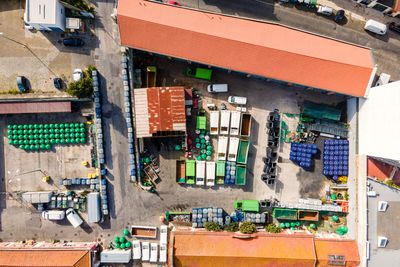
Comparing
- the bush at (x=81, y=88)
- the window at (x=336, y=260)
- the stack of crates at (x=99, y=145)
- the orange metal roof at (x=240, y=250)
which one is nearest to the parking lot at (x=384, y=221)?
the window at (x=336, y=260)

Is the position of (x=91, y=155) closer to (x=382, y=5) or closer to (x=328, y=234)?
(x=328, y=234)

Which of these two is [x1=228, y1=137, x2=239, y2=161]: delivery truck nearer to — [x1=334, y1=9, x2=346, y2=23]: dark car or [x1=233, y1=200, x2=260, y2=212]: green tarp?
[x1=233, y1=200, x2=260, y2=212]: green tarp

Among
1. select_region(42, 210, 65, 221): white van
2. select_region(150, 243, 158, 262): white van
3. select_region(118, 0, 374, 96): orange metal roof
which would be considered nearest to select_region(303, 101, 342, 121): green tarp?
select_region(118, 0, 374, 96): orange metal roof

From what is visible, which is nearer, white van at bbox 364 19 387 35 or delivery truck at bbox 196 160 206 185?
white van at bbox 364 19 387 35

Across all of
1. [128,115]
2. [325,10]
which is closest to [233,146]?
[128,115]

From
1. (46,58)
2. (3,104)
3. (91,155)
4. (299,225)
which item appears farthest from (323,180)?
(3,104)

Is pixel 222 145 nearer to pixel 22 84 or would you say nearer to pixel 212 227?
pixel 212 227
